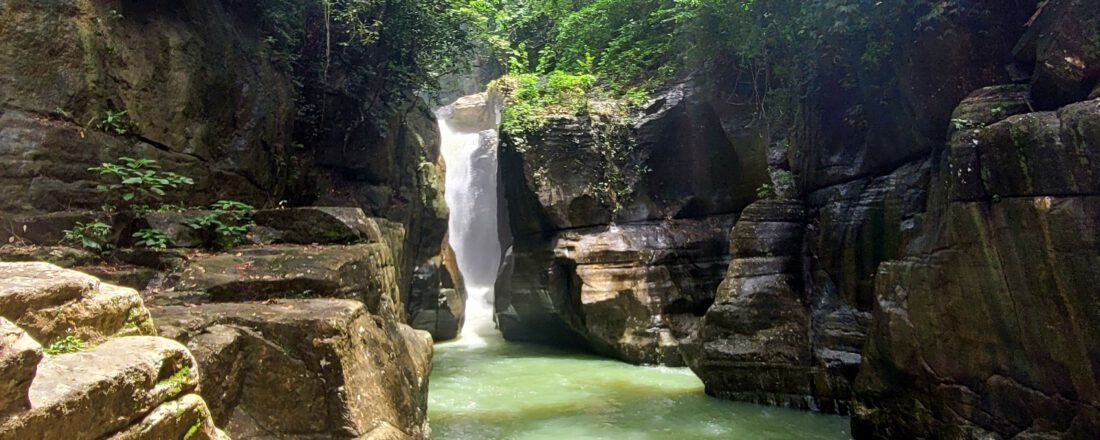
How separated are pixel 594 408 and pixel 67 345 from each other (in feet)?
24.2

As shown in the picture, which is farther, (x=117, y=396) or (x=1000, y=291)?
(x=1000, y=291)

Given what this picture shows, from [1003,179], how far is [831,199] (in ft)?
13.0

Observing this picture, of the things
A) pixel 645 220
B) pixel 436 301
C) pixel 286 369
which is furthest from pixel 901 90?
pixel 436 301

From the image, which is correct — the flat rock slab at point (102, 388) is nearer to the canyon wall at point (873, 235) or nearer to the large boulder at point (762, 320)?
the canyon wall at point (873, 235)

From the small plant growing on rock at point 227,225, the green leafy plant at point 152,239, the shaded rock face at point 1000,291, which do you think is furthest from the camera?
the small plant growing on rock at point 227,225

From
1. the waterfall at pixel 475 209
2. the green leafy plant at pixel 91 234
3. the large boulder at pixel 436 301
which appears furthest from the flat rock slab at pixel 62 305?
the waterfall at pixel 475 209

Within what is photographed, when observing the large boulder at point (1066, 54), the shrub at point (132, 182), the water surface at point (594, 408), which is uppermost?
the large boulder at point (1066, 54)

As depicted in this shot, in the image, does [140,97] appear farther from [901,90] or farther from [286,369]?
[901,90]

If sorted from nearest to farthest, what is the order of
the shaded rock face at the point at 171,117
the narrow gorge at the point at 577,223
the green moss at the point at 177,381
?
the green moss at the point at 177,381, the narrow gorge at the point at 577,223, the shaded rock face at the point at 171,117

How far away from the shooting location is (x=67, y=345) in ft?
8.96

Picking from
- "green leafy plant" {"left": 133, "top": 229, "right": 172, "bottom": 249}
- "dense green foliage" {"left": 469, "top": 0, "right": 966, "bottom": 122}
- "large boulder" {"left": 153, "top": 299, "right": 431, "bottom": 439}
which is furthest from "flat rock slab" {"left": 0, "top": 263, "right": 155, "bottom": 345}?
"dense green foliage" {"left": 469, "top": 0, "right": 966, "bottom": 122}

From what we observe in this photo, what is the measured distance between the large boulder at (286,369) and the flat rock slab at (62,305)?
108 centimetres

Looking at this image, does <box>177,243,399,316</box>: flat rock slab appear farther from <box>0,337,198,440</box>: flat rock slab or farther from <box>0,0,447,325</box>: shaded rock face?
<box>0,337,198,440</box>: flat rock slab

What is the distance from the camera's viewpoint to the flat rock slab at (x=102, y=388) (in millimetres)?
2152
